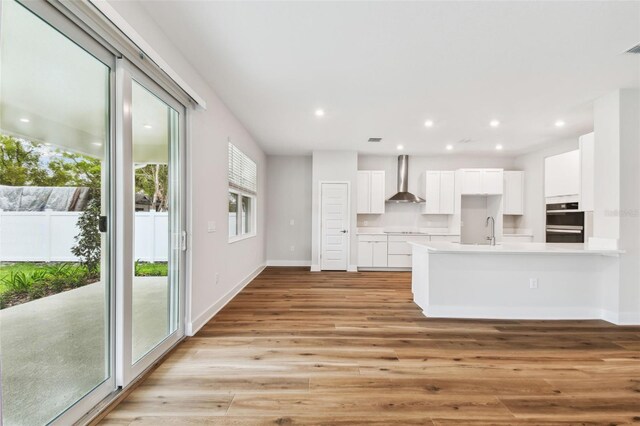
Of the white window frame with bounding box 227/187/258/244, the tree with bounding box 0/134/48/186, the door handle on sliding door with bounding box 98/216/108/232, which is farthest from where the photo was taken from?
the white window frame with bounding box 227/187/258/244

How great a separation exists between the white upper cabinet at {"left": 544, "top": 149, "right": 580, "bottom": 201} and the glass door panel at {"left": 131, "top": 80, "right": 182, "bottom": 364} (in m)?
5.79

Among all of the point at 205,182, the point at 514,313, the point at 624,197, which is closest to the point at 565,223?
the point at 624,197

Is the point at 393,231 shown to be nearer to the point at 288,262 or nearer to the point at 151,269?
the point at 288,262

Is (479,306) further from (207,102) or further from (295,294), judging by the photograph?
(207,102)

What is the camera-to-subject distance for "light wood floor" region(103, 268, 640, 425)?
1802 mm

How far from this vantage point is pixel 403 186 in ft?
22.3

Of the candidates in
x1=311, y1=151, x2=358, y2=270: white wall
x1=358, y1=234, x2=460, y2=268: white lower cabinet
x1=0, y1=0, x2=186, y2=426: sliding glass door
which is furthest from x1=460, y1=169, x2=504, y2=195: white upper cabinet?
x1=0, y1=0, x2=186, y2=426: sliding glass door

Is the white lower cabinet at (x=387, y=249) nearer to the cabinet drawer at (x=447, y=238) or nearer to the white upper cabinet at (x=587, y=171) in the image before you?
the cabinet drawer at (x=447, y=238)

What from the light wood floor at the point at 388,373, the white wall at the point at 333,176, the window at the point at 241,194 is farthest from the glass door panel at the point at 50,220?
the white wall at the point at 333,176

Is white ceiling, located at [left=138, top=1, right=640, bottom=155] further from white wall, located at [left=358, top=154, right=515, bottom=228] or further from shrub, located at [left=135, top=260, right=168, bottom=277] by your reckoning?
white wall, located at [left=358, top=154, right=515, bottom=228]

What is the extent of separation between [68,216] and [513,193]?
24.8 ft

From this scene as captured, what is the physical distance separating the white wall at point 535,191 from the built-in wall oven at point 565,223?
2.28 feet

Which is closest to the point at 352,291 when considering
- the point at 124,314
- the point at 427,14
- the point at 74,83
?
the point at 124,314

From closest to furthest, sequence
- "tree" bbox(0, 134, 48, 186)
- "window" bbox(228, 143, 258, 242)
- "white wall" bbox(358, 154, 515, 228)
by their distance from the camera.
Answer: "tree" bbox(0, 134, 48, 186)
"window" bbox(228, 143, 258, 242)
"white wall" bbox(358, 154, 515, 228)
